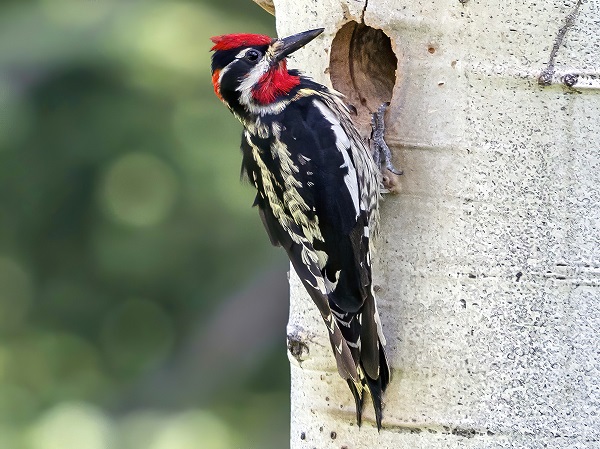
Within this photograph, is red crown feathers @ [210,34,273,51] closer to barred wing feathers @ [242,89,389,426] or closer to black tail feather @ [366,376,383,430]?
barred wing feathers @ [242,89,389,426]

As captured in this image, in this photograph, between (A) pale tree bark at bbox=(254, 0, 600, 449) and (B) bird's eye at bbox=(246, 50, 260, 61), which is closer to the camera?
(A) pale tree bark at bbox=(254, 0, 600, 449)

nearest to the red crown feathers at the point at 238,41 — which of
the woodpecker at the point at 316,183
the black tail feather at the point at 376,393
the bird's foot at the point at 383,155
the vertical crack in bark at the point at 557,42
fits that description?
the woodpecker at the point at 316,183

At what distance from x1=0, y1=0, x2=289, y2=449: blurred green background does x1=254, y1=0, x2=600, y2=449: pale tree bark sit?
3096 mm

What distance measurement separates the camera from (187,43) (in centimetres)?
557

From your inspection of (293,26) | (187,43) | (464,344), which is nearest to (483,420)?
(464,344)

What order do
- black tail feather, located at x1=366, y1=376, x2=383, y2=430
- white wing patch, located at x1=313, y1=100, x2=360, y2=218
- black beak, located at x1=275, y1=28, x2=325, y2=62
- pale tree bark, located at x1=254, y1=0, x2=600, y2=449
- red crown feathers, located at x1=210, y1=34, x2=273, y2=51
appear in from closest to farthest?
pale tree bark, located at x1=254, y1=0, x2=600, y2=449, black tail feather, located at x1=366, y1=376, x2=383, y2=430, black beak, located at x1=275, y1=28, x2=325, y2=62, white wing patch, located at x1=313, y1=100, x2=360, y2=218, red crown feathers, located at x1=210, y1=34, x2=273, y2=51

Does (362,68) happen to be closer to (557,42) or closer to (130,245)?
(557,42)

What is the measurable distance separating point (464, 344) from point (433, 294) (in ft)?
0.45

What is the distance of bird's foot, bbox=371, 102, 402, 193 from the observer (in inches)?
104

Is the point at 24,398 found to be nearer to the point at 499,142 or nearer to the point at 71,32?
the point at 71,32

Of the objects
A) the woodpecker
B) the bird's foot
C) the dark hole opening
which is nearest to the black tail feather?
the woodpecker

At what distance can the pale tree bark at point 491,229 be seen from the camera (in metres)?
2.44

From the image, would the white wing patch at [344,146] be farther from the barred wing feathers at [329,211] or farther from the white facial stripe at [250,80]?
the white facial stripe at [250,80]

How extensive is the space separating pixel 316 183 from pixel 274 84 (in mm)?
351
